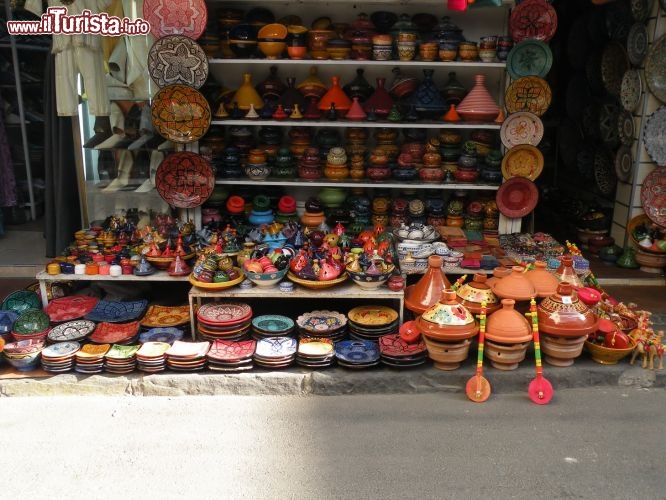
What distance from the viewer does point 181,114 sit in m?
4.79

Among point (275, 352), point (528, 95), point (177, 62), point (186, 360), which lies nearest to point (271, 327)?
point (275, 352)

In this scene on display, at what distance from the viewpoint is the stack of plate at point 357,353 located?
3.75 metres

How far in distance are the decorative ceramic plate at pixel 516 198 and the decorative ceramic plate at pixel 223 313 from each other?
218 cm

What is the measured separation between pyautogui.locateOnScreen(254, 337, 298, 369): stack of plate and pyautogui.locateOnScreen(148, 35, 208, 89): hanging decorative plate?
1.99 meters

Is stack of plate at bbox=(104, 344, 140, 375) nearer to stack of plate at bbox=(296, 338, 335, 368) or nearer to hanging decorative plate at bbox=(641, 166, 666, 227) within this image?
stack of plate at bbox=(296, 338, 335, 368)

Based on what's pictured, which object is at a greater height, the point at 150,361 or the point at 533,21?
the point at 533,21

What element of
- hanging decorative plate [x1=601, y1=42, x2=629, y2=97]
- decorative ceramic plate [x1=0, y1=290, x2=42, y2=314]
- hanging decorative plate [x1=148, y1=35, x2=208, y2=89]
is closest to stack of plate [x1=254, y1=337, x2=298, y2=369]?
decorative ceramic plate [x1=0, y1=290, x2=42, y2=314]

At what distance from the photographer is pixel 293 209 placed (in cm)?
535

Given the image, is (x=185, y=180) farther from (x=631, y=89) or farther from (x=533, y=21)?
(x=631, y=89)

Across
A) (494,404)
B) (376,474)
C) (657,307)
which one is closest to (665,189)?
(657,307)

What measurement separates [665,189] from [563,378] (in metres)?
2.32

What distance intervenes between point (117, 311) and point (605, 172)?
4.55m

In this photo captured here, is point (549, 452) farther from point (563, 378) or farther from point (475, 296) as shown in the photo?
point (475, 296)

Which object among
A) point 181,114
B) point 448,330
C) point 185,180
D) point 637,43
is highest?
point 637,43
